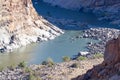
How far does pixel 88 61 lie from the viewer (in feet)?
143

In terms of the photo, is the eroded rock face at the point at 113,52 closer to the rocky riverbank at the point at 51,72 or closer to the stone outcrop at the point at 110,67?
the stone outcrop at the point at 110,67

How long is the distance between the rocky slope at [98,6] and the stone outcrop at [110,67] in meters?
56.6

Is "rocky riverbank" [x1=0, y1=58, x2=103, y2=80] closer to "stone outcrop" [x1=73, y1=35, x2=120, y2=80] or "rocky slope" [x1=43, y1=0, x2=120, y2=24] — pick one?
"stone outcrop" [x1=73, y1=35, x2=120, y2=80]

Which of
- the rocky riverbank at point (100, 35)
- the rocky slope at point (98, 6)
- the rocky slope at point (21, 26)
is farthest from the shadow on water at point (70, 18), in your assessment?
the rocky slope at point (21, 26)

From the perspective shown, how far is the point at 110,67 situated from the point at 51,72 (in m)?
15.6

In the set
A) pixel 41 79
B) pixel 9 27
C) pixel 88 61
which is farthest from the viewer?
pixel 9 27

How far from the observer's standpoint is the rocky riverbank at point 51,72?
124 feet

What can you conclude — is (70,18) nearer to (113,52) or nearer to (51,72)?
(51,72)

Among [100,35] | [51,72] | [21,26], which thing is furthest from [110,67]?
[21,26]

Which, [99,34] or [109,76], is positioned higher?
[99,34]

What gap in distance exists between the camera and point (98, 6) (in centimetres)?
9244

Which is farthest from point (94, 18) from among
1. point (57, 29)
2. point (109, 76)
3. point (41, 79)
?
point (109, 76)

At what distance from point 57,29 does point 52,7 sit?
2284 centimetres

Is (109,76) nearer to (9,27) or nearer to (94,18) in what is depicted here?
(9,27)
